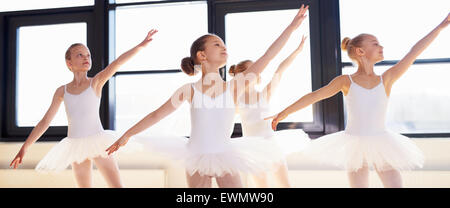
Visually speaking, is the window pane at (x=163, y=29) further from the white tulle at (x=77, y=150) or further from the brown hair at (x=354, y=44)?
the brown hair at (x=354, y=44)

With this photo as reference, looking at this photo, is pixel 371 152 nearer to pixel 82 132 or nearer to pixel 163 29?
pixel 82 132

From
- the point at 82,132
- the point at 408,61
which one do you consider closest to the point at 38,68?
the point at 82,132

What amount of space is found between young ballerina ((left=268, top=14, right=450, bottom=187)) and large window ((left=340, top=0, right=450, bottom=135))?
0.91 metres

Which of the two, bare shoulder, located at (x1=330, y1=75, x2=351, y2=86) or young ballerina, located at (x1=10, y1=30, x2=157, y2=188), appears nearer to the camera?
bare shoulder, located at (x1=330, y1=75, x2=351, y2=86)

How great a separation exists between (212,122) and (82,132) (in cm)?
92

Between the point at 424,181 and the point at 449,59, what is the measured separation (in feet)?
2.97

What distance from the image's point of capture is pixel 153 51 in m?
3.21

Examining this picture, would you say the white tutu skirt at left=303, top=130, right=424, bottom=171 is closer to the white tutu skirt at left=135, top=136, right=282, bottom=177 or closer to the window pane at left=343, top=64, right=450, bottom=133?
the white tutu skirt at left=135, top=136, right=282, bottom=177

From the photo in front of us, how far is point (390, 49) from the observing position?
2.85 metres

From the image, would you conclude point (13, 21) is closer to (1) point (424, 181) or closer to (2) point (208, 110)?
(2) point (208, 110)

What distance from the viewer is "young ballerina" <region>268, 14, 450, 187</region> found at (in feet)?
5.73

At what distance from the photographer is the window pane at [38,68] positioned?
134 inches

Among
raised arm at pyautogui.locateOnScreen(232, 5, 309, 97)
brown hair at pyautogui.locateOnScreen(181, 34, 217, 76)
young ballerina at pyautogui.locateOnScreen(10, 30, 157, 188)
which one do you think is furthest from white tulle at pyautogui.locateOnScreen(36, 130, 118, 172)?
raised arm at pyautogui.locateOnScreen(232, 5, 309, 97)

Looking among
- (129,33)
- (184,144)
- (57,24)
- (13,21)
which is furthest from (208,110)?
(13,21)
